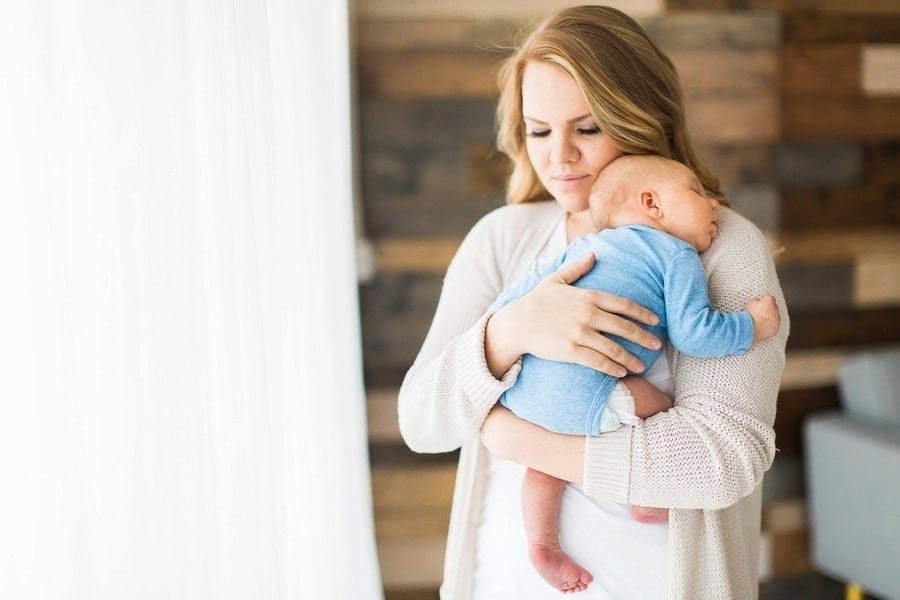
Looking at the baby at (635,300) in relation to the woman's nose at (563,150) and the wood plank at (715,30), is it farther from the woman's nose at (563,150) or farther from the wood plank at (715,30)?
the wood plank at (715,30)

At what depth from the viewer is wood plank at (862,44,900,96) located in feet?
9.57

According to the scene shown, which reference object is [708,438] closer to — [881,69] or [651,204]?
[651,204]

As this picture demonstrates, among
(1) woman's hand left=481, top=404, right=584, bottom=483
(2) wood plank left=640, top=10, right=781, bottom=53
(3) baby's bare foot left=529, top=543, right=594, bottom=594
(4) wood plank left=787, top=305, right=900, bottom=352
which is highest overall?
(2) wood plank left=640, top=10, right=781, bottom=53

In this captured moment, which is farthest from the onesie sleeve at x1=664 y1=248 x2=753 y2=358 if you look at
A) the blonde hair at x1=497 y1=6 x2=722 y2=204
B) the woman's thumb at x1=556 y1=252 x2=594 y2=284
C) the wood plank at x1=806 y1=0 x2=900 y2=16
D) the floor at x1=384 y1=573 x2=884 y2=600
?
the floor at x1=384 y1=573 x2=884 y2=600

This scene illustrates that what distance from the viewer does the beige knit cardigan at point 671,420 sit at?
1160mm

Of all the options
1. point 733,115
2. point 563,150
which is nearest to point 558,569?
point 563,150

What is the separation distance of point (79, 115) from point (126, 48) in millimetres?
114

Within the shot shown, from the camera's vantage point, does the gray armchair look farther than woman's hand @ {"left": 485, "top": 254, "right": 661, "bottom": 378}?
Yes

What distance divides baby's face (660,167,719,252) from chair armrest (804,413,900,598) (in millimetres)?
1649

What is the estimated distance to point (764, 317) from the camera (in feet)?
3.85

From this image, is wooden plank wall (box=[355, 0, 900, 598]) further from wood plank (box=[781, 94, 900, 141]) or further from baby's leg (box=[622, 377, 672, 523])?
baby's leg (box=[622, 377, 672, 523])

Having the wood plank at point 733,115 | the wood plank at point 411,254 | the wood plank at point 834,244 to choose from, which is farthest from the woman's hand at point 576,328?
the wood plank at point 834,244

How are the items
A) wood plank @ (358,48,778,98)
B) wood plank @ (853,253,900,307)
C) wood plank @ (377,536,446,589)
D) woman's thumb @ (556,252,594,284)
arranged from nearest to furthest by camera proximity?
woman's thumb @ (556,252,594,284), wood plank @ (358,48,778,98), wood plank @ (377,536,446,589), wood plank @ (853,253,900,307)

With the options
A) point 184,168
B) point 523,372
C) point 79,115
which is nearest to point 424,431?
point 523,372
